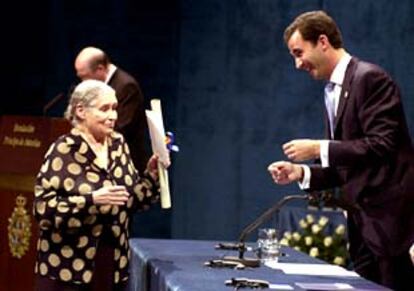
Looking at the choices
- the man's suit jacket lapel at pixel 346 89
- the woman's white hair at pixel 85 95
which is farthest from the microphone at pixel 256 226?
the woman's white hair at pixel 85 95

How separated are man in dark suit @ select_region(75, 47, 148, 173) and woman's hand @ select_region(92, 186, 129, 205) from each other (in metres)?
1.97

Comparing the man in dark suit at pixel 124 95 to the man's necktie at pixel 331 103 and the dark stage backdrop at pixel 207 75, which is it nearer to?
the dark stage backdrop at pixel 207 75

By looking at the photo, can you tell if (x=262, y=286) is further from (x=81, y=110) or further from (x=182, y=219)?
(x=182, y=219)

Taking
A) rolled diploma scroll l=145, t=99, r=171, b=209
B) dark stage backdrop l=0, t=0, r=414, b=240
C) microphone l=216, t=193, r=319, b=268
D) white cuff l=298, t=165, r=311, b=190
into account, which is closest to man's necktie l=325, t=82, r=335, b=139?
white cuff l=298, t=165, r=311, b=190

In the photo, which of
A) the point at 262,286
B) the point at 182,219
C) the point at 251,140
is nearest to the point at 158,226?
the point at 182,219

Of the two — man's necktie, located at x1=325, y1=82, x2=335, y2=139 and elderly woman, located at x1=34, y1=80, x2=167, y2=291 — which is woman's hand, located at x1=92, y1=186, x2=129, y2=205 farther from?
man's necktie, located at x1=325, y1=82, x2=335, y2=139

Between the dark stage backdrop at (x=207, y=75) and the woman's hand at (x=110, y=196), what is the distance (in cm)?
359

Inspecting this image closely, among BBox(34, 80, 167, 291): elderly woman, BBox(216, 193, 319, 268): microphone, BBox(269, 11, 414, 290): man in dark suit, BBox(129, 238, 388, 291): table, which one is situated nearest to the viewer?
BBox(129, 238, 388, 291): table

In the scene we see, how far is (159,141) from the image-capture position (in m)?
4.24

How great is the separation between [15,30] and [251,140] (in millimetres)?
2064

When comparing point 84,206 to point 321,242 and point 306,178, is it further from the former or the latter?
point 321,242

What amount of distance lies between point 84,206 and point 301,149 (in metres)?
0.88

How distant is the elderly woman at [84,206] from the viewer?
4031 millimetres

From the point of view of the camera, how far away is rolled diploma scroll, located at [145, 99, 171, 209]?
4160 millimetres
